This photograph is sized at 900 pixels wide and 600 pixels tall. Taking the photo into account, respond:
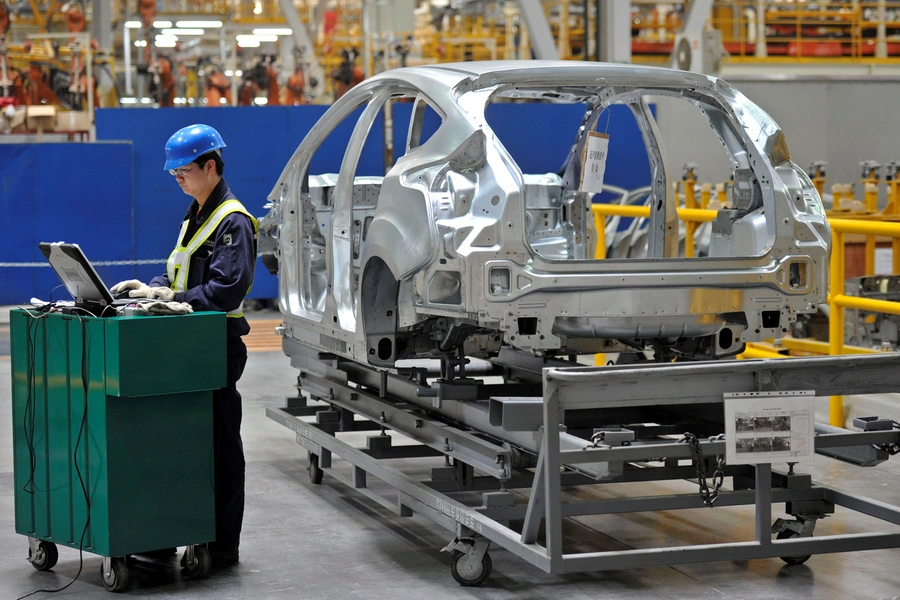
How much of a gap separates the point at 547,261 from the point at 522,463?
2.64 feet

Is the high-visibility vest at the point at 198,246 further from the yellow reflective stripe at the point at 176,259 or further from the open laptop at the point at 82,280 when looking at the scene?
the open laptop at the point at 82,280

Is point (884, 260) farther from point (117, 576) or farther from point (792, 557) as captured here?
point (117, 576)

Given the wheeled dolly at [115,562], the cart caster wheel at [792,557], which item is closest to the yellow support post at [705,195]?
the cart caster wheel at [792,557]

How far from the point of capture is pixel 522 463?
15.5 feet

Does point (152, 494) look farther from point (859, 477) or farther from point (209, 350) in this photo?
point (859, 477)

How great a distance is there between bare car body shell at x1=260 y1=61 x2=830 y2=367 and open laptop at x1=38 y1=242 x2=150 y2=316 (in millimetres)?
1154

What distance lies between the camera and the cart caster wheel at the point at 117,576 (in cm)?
441

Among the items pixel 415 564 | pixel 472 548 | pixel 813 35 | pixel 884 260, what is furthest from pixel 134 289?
pixel 813 35

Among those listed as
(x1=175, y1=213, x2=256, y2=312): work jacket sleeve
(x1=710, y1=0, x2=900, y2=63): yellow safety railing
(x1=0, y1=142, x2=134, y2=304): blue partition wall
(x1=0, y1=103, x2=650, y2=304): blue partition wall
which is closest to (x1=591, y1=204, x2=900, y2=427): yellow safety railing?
(x1=175, y1=213, x2=256, y2=312): work jacket sleeve

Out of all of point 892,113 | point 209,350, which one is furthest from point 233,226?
point 892,113

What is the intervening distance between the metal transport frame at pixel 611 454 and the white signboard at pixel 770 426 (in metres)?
0.09

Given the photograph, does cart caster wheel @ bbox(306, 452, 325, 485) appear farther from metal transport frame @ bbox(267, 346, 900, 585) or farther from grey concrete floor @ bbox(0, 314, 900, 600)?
metal transport frame @ bbox(267, 346, 900, 585)

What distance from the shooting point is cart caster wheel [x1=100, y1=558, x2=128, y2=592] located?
441cm

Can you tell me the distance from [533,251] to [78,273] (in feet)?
5.64
